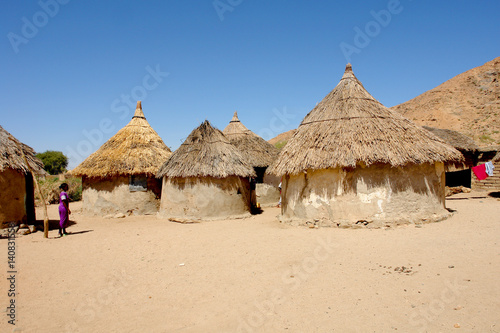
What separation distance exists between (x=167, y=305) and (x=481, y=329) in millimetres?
3791

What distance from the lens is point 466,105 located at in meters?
40.8

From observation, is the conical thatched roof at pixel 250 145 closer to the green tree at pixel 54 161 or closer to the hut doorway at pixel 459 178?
the hut doorway at pixel 459 178

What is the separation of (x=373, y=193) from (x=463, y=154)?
481 inches

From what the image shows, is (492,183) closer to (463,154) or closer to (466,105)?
(463,154)

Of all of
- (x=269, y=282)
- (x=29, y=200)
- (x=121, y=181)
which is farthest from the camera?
(x=121, y=181)

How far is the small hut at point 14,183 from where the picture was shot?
971 cm

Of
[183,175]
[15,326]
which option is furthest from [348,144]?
[15,326]

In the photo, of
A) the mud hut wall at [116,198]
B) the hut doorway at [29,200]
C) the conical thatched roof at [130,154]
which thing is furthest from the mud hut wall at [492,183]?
the hut doorway at [29,200]

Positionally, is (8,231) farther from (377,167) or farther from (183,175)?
(377,167)

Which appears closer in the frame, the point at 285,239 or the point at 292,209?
the point at 285,239

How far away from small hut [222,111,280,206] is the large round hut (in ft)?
19.2

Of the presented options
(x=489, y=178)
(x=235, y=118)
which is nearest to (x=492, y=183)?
(x=489, y=178)

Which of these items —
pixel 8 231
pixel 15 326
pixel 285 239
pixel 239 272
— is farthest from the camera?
pixel 8 231

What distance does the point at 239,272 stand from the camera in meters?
5.87
